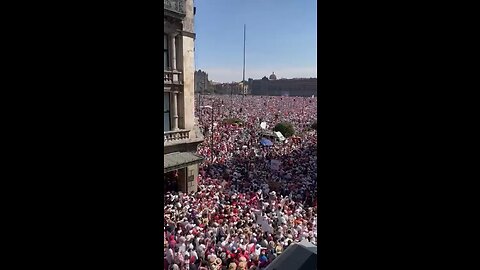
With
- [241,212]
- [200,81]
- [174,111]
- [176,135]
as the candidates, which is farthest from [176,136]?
[200,81]

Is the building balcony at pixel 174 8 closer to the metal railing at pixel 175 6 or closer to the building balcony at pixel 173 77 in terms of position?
the metal railing at pixel 175 6

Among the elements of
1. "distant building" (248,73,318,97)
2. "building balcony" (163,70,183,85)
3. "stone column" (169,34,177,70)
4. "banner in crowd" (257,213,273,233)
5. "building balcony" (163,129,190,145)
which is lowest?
"banner in crowd" (257,213,273,233)

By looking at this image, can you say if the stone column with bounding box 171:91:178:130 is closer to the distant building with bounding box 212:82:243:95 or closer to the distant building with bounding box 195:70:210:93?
the distant building with bounding box 195:70:210:93

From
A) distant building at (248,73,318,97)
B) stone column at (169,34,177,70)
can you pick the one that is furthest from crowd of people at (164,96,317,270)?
distant building at (248,73,318,97)
